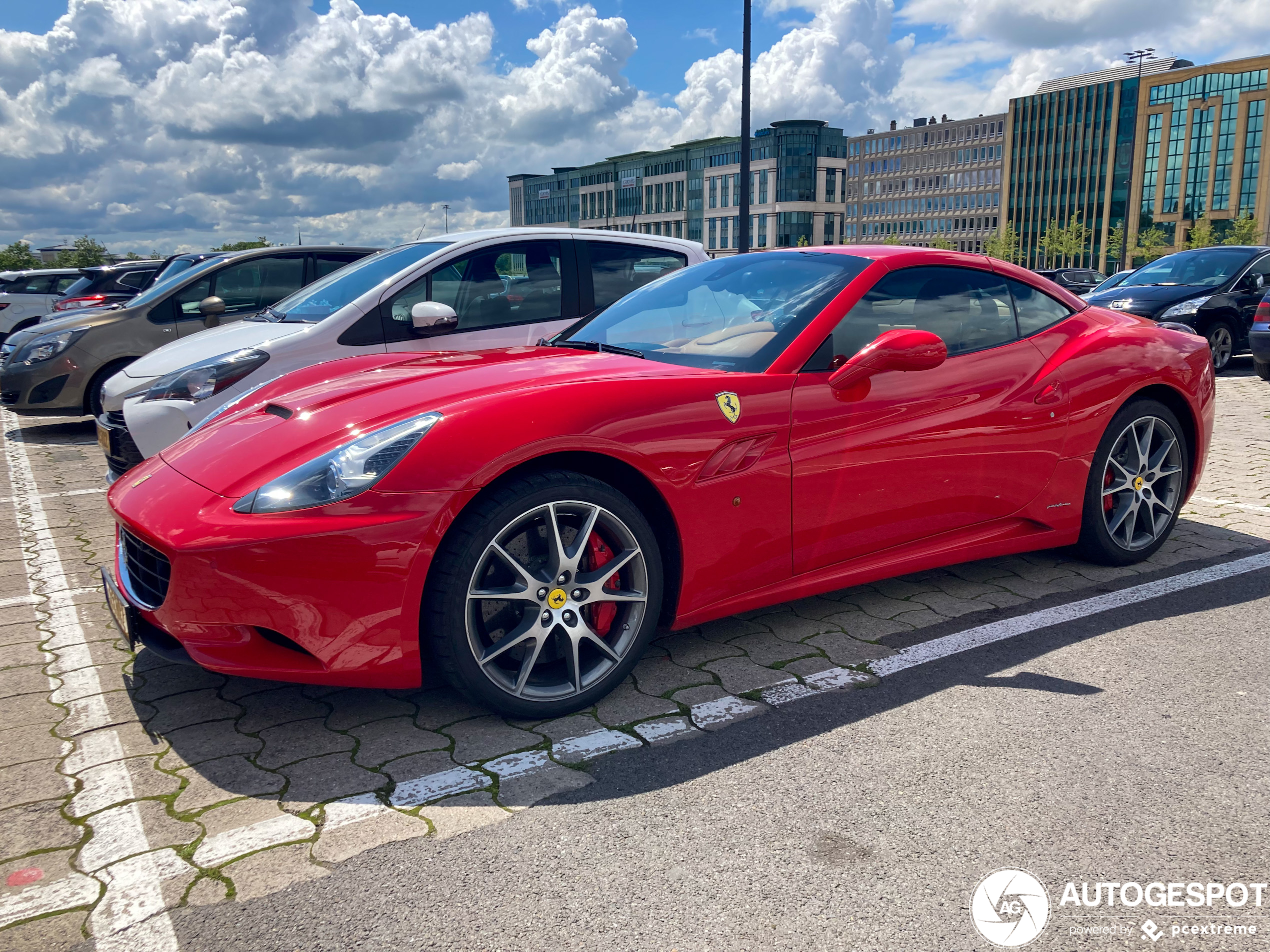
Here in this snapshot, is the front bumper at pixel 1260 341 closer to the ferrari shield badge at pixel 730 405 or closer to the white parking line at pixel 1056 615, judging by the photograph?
the white parking line at pixel 1056 615

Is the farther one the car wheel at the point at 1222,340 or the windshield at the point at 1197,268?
the windshield at the point at 1197,268

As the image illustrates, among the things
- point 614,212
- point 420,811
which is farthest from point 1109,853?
point 614,212

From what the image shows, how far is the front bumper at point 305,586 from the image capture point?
258 centimetres

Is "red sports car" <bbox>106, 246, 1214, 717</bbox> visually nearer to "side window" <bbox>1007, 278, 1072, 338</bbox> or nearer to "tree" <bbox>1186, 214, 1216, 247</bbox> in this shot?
"side window" <bbox>1007, 278, 1072, 338</bbox>

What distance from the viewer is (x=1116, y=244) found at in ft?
322

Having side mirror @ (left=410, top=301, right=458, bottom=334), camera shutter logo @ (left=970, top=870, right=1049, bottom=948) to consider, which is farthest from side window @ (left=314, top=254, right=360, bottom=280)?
camera shutter logo @ (left=970, top=870, right=1049, bottom=948)

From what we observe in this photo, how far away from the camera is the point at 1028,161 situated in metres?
119

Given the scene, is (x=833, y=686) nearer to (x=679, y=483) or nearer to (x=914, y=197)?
(x=679, y=483)

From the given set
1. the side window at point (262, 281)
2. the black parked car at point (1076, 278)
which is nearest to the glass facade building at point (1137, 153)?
the black parked car at point (1076, 278)

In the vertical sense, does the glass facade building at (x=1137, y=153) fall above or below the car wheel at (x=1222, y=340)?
above

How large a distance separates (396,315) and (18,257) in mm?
77518

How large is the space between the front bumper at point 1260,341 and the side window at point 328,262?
989 centimetres

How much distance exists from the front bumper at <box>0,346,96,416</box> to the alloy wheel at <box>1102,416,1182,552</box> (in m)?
8.55

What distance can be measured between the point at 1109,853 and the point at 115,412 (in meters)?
5.62
